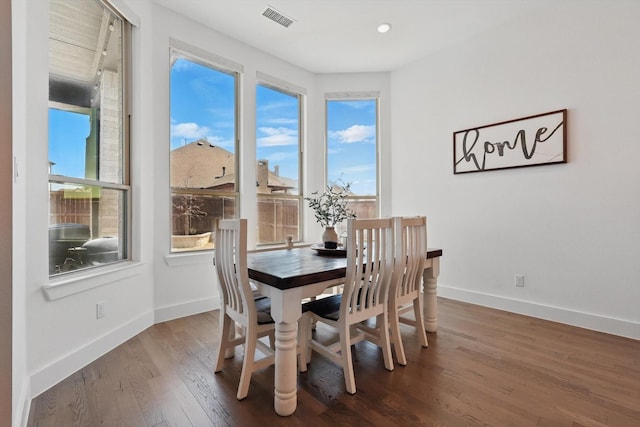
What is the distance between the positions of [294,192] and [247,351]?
2.77m

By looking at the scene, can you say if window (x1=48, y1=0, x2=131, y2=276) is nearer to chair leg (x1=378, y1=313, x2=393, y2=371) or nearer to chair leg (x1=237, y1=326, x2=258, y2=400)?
chair leg (x1=237, y1=326, x2=258, y2=400)

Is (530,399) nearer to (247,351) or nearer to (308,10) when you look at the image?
(247,351)

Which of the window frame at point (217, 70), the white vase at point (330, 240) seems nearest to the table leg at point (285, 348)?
the white vase at point (330, 240)

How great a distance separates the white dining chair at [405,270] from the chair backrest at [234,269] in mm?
961

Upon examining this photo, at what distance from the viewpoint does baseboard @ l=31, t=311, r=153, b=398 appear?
1.88 meters

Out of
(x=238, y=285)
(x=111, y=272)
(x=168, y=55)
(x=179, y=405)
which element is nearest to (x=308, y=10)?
(x=168, y=55)

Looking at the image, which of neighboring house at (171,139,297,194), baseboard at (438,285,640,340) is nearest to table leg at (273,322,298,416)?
neighboring house at (171,139,297,194)

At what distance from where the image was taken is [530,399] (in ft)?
5.77

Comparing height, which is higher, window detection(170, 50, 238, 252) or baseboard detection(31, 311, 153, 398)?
window detection(170, 50, 238, 252)

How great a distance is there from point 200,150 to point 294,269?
2.15 m

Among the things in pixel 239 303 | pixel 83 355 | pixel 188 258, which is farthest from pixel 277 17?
pixel 83 355

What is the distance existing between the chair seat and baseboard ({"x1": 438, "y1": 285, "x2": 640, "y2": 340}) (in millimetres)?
2518

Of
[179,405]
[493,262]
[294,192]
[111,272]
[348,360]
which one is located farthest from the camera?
[294,192]

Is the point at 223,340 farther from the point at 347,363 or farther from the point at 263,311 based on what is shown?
the point at 347,363
